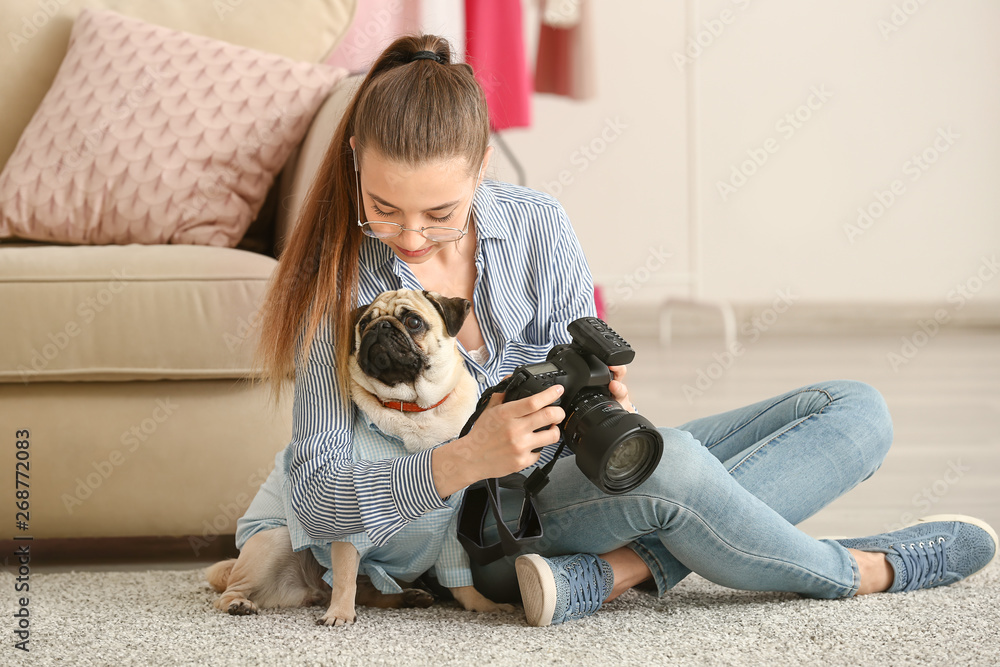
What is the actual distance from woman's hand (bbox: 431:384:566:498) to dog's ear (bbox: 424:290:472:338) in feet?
0.49

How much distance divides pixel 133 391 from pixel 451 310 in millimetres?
603

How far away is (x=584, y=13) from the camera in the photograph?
3.12 metres

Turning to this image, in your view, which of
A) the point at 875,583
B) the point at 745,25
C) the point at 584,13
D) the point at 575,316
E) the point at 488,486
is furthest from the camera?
the point at 745,25

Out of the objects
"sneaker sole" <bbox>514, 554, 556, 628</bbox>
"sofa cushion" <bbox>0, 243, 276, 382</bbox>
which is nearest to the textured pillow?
"sofa cushion" <bbox>0, 243, 276, 382</bbox>

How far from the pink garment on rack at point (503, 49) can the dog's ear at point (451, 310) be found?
5.80ft

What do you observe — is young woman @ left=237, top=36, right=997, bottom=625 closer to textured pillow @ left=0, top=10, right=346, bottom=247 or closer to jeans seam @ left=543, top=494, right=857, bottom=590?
jeans seam @ left=543, top=494, right=857, bottom=590

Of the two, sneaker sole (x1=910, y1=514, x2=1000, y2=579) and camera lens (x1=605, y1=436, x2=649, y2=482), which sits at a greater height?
camera lens (x1=605, y1=436, x2=649, y2=482)

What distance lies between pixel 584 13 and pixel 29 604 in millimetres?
2621

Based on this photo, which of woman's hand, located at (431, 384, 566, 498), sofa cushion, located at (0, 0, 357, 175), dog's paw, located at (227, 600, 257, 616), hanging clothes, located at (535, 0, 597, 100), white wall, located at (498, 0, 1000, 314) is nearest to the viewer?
woman's hand, located at (431, 384, 566, 498)

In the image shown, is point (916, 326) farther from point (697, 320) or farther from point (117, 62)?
point (117, 62)

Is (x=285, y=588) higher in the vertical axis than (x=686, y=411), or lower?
higher

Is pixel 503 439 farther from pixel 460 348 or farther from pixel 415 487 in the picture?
pixel 460 348

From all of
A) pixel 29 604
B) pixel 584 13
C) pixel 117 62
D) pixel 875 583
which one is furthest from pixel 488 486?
pixel 584 13

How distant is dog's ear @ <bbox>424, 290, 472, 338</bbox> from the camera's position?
3.53 ft
